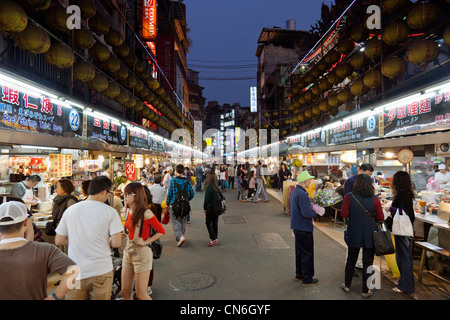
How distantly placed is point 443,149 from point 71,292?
10029 mm

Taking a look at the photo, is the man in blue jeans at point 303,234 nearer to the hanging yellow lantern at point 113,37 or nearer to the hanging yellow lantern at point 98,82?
the hanging yellow lantern at point 98,82

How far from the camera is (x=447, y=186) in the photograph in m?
8.49

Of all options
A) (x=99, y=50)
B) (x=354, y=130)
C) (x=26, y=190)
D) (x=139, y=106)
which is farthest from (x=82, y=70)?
(x=354, y=130)

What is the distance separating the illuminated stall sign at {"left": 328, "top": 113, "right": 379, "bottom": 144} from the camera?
10.5 m

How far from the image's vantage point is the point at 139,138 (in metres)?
16.0

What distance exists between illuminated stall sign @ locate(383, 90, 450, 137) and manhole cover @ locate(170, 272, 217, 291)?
7.01 m

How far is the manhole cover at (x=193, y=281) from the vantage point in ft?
15.6

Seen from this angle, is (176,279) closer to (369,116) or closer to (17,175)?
(17,175)

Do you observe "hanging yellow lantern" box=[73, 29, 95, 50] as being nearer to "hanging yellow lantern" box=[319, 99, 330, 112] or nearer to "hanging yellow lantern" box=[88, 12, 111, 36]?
"hanging yellow lantern" box=[88, 12, 111, 36]

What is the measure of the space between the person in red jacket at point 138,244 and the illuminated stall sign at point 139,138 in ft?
38.6

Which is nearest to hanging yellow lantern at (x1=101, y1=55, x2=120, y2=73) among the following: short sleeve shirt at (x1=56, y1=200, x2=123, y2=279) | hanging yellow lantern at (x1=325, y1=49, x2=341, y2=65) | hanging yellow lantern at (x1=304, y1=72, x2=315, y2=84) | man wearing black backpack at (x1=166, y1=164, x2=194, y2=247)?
man wearing black backpack at (x1=166, y1=164, x2=194, y2=247)

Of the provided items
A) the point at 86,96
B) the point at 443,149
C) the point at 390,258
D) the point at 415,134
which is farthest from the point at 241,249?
the point at 86,96

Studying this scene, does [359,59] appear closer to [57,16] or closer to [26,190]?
[57,16]

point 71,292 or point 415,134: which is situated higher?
point 415,134
